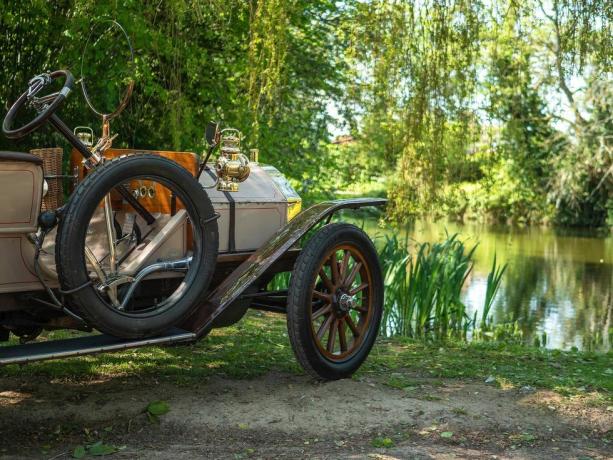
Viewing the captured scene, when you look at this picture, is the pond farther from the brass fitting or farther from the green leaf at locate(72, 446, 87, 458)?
the green leaf at locate(72, 446, 87, 458)

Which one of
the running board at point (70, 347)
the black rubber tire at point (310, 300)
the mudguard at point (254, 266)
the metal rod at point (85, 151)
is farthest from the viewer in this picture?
the black rubber tire at point (310, 300)

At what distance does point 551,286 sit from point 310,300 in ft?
37.4

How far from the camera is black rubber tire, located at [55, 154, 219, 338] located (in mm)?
3449

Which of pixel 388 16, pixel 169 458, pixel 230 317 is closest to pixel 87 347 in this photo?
pixel 169 458

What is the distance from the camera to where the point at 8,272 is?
138 inches

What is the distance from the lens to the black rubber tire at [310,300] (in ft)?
14.2

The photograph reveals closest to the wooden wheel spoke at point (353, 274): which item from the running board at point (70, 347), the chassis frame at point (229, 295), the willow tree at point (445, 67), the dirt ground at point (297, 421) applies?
the chassis frame at point (229, 295)

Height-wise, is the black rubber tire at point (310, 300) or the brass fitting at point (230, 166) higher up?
the brass fitting at point (230, 166)

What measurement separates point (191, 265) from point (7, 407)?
116 cm

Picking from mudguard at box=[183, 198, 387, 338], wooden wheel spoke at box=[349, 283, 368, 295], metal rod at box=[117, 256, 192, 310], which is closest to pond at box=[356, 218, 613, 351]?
wooden wheel spoke at box=[349, 283, 368, 295]

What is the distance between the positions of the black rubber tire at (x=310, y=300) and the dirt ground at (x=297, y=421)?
0.33 feet

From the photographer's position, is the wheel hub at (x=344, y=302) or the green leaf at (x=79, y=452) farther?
the wheel hub at (x=344, y=302)

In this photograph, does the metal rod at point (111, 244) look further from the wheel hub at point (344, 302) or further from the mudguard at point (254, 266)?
the wheel hub at point (344, 302)

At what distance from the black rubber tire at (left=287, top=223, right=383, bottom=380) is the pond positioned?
456 cm
